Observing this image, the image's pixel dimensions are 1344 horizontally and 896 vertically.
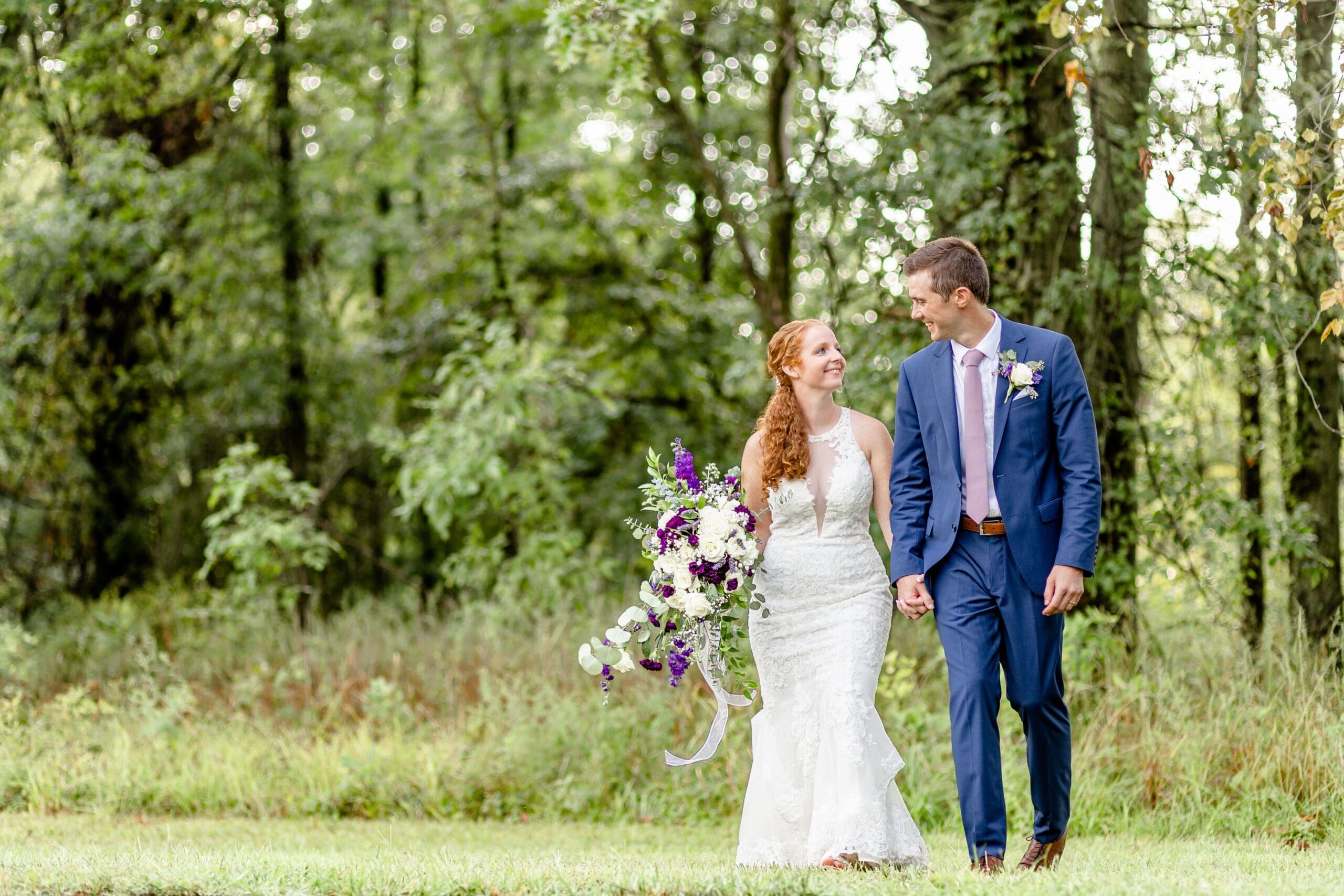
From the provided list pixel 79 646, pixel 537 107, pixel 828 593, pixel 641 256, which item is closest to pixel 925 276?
pixel 828 593

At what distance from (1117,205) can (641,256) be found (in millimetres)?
9300

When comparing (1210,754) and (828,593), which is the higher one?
(828,593)

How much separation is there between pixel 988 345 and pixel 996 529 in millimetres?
710

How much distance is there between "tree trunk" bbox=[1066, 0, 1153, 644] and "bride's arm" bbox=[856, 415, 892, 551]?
2886 millimetres

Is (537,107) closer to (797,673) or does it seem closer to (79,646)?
(79,646)

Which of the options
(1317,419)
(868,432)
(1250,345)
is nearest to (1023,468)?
(868,432)

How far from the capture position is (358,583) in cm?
1561

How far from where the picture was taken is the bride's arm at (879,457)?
5.29 metres

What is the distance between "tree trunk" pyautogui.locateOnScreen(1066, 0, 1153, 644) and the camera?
7562mm

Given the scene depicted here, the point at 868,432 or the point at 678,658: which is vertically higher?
the point at 868,432

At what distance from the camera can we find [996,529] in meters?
4.52

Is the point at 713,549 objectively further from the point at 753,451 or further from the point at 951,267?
the point at 951,267

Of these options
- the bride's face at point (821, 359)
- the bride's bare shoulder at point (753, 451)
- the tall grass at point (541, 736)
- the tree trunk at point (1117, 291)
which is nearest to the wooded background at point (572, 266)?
the tree trunk at point (1117, 291)

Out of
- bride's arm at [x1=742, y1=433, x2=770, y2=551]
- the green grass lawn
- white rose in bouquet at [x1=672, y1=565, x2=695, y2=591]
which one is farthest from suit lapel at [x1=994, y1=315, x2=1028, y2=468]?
the green grass lawn
